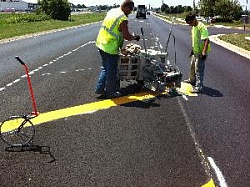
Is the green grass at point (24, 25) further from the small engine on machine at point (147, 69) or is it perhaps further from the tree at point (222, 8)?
the tree at point (222, 8)

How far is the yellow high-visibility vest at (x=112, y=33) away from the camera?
9.07 meters

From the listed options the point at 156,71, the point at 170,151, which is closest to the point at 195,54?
the point at 156,71

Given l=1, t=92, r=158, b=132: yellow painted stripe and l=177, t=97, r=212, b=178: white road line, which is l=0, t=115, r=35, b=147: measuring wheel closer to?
l=1, t=92, r=158, b=132: yellow painted stripe

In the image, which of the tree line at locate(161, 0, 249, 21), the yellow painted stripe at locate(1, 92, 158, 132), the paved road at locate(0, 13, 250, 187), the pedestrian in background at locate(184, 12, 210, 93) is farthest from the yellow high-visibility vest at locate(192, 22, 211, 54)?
the tree line at locate(161, 0, 249, 21)

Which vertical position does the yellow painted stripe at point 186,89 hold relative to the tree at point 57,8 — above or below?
below

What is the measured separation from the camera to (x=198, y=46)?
10.4m

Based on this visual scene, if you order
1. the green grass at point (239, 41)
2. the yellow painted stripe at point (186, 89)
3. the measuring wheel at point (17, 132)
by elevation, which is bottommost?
the green grass at point (239, 41)

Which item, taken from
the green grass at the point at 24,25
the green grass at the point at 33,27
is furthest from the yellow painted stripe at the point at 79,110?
the green grass at the point at 24,25

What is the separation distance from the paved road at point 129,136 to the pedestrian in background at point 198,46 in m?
0.47

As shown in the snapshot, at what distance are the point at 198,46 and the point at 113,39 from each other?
2415mm

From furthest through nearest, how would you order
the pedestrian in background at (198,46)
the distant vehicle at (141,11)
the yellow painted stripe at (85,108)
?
the distant vehicle at (141,11)
the pedestrian in background at (198,46)
the yellow painted stripe at (85,108)

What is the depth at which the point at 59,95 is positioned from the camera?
9977mm

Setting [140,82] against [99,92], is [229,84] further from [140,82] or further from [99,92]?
[99,92]

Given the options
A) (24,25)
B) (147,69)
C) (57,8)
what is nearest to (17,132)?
(147,69)
